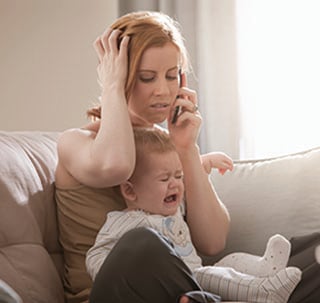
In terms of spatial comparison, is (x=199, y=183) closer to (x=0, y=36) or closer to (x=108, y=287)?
(x=108, y=287)

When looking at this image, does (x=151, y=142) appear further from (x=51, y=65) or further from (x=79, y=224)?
(x=51, y=65)

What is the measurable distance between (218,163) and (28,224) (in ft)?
1.81

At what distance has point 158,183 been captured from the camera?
64.9 inches

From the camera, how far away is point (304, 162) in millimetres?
1976

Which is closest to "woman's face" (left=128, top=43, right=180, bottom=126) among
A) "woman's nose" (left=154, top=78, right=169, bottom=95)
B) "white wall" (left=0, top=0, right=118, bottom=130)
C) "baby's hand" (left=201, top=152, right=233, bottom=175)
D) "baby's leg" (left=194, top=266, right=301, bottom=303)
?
"woman's nose" (left=154, top=78, right=169, bottom=95)

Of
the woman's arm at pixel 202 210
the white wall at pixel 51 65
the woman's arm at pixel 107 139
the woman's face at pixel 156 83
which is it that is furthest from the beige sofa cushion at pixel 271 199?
the white wall at pixel 51 65

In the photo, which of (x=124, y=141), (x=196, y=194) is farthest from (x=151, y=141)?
(x=196, y=194)

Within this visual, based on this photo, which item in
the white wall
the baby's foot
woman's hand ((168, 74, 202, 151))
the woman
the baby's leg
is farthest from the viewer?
the white wall

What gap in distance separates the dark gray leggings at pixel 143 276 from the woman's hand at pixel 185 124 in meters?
0.54

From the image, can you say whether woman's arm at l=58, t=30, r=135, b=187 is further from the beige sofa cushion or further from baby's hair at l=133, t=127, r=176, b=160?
the beige sofa cushion

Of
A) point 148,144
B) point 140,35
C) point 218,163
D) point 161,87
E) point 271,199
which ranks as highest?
point 140,35

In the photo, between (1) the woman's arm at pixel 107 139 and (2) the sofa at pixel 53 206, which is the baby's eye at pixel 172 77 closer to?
(1) the woman's arm at pixel 107 139

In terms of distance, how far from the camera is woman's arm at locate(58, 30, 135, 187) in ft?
5.23

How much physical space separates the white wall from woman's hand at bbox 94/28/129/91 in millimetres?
1396
